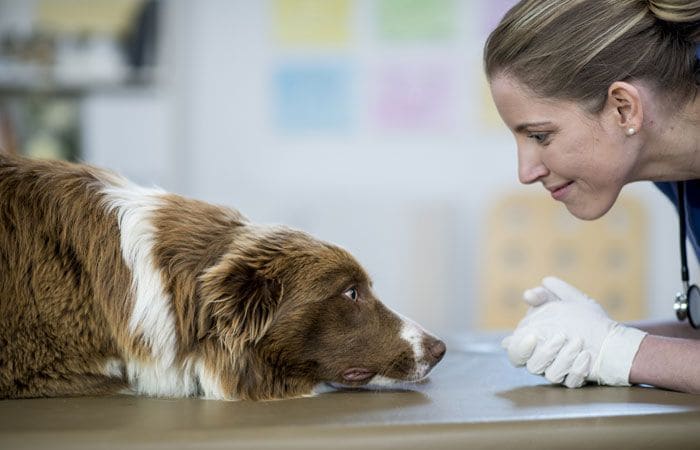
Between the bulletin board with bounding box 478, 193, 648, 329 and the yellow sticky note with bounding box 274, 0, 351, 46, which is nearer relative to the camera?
the bulletin board with bounding box 478, 193, 648, 329

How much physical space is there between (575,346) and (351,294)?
424mm

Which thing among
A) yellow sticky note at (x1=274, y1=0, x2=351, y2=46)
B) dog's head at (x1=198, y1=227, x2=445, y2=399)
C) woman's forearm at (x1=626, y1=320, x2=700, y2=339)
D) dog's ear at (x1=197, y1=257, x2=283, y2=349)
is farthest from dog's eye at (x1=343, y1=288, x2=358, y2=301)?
yellow sticky note at (x1=274, y1=0, x2=351, y2=46)

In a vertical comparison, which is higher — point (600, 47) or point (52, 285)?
point (600, 47)

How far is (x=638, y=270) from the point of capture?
469cm

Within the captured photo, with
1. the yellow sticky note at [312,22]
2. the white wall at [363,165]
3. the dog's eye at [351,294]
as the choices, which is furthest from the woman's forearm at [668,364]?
the yellow sticky note at [312,22]

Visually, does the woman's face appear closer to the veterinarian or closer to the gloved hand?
the veterinarian

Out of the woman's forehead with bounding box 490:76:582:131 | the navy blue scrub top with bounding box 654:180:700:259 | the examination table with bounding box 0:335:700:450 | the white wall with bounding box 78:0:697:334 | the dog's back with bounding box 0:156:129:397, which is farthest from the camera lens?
the white wall with bounding box 78:0:697:334

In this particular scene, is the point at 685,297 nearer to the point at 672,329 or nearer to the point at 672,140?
the point at 672,329

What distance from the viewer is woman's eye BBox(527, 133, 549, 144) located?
1658mm

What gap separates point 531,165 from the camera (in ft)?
5.56

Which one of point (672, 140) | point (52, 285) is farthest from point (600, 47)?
point (52, 285)

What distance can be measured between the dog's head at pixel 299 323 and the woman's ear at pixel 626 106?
54 cm

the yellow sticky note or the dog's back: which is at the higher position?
the yellow sticky note

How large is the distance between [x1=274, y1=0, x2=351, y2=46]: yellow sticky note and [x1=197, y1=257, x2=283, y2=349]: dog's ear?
354 centimetres
